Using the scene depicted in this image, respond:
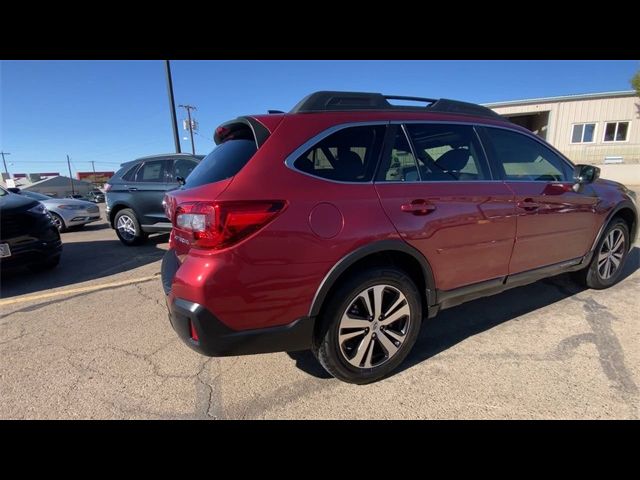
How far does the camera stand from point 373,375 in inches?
89.3

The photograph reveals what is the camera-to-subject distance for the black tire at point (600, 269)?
3615mm

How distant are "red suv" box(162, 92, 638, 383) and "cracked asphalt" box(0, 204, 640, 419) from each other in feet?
1.04

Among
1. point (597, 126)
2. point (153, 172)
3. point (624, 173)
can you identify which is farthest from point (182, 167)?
point (597, 126)

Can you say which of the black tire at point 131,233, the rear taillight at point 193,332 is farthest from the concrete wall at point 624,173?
the rear taillight at point 193,332

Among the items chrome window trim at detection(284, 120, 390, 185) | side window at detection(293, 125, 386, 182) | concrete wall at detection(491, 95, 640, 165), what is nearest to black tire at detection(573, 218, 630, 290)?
side window at detection(293, 125, 386, 182)

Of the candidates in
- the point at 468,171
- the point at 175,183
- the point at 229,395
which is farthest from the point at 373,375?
the point at 175,183

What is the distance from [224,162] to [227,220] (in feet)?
1.78

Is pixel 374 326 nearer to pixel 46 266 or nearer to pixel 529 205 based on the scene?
pixel 529 205

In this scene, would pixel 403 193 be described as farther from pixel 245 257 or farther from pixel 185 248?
pixel 185 248

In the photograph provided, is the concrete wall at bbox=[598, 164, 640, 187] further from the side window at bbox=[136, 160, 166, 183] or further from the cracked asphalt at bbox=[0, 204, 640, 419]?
the side window at bbox=[136, 160, 166, 183]
